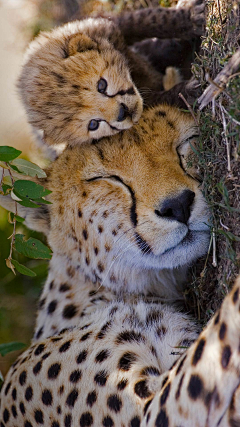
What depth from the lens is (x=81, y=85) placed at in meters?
1.75

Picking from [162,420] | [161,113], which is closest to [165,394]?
[162,420]

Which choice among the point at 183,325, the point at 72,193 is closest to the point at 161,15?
the point at 72,193

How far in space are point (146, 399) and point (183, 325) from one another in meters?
0.37

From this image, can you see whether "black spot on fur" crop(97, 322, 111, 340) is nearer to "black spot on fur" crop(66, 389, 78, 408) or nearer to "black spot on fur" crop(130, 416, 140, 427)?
"black spot on fur" crop(66, 389, 78, 408)

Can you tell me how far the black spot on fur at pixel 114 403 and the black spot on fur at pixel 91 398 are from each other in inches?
2.4

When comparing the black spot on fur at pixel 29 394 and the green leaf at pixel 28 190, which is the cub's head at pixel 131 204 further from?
the black spot on fur at pixel 29 394

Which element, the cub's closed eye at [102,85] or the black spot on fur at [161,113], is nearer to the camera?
the cub's closed eye at [102,85]

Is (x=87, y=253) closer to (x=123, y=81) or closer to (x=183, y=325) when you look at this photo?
(x=183, y=325)

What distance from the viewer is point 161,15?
2240mm

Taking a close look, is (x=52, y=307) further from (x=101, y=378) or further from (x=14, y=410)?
(x=101, y=378)

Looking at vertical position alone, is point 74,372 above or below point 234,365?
below

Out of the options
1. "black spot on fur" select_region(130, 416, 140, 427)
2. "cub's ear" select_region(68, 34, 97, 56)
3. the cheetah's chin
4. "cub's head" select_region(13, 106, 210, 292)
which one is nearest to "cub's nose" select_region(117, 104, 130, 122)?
"cub's head" select_region(13, 106, 210, 292)

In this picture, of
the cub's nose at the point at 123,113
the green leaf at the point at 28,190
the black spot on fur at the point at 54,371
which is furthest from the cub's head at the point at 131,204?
the black spot on fur at the point at 54,371

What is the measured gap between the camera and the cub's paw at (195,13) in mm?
2074
